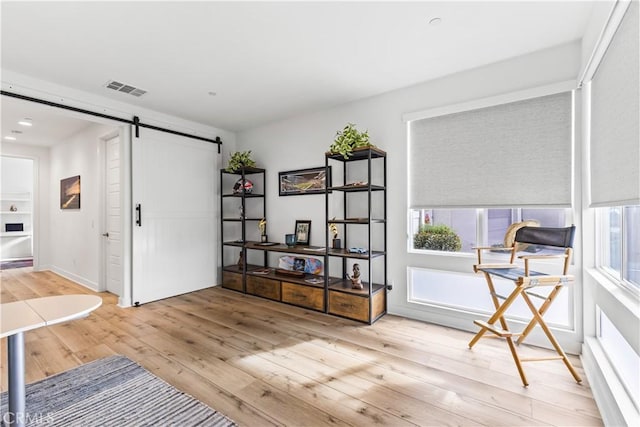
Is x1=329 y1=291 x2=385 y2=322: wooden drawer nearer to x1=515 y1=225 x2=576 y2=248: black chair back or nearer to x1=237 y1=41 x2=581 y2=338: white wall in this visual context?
x1=237 y1=41 x2=581 y2=338: white wall

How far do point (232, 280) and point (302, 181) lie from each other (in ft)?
6.09

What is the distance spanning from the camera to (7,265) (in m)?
6.65

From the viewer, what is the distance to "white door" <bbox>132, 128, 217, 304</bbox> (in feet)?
12.7

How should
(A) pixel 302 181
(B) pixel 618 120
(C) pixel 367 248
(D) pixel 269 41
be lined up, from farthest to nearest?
(A) pixel 302 181
(C) pixel 367 248
(D) pixel 269 41
(B) pixel 618 120

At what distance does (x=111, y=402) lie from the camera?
1.85 meters

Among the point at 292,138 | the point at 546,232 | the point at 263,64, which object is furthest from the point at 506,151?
the point at 292,138

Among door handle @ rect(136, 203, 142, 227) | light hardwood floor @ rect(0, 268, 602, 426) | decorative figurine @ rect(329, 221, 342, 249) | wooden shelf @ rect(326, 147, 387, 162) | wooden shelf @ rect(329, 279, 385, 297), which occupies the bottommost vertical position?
light hardwood floor @ rect(0, 268, 602, 426)

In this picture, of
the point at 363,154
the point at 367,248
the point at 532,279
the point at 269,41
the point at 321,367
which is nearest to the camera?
the point at 532,279

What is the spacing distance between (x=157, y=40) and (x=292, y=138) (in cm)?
212

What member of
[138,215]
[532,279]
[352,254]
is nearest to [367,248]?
[352,254]

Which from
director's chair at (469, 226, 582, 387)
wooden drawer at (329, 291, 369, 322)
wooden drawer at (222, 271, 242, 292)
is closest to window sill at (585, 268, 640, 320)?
director's chair at (469, 226, 582, 387)

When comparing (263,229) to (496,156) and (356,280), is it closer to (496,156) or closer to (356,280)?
(356,280)

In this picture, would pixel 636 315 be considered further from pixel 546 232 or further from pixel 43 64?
pixel 43 64

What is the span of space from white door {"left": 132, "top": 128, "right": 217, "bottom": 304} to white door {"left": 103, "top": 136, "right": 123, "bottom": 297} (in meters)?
0.63
